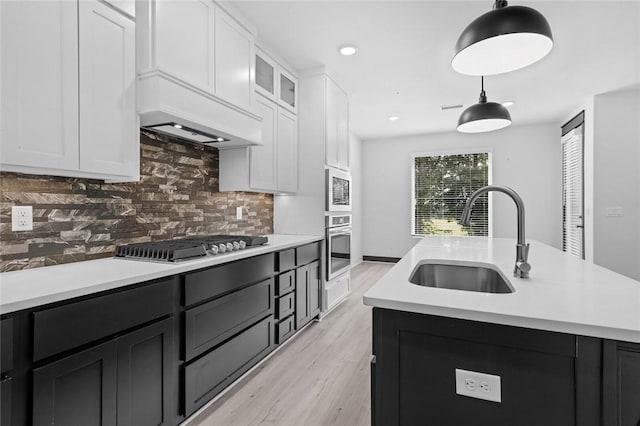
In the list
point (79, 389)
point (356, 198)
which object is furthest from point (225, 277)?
point (356, 198)

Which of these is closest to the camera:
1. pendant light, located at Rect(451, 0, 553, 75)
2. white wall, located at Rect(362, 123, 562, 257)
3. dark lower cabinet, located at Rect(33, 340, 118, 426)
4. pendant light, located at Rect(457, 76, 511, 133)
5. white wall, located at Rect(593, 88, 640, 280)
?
dark lower cabinet, located at Rect(33, 340, 118, 426)

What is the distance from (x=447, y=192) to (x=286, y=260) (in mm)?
4644

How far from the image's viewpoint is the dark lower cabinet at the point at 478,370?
843mm

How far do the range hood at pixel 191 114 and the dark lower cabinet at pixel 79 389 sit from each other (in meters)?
1.24

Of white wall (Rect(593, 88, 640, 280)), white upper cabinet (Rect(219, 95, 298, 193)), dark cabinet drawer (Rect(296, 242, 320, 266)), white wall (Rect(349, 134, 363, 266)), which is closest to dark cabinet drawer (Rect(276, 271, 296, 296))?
dark cabinet drawer (Rect(296, 242, 320, 266))

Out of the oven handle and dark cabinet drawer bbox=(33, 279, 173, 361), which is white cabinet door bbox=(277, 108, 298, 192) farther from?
dark cabinet drawer bbox=(33, 279, 173, 361)

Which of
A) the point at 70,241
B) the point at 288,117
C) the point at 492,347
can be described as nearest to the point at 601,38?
the point at 288,117

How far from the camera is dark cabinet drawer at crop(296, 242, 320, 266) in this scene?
2.94m

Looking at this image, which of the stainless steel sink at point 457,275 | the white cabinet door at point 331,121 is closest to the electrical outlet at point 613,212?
the white cabinet door at point 331,121

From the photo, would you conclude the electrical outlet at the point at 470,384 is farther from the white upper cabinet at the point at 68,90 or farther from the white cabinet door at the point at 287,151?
the white cabinet door at the point at 287,151

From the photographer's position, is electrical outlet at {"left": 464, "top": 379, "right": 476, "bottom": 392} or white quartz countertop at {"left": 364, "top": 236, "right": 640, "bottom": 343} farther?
electrical outlet at {"left": 464, "top": 379, "right": 476, "bottom": 392}

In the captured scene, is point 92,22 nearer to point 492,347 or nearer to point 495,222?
point 492,347

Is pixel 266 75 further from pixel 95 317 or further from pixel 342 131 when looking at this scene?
pixel 95 317

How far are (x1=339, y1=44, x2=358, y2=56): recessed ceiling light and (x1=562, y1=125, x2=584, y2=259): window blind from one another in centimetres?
375
